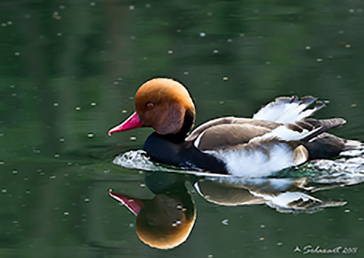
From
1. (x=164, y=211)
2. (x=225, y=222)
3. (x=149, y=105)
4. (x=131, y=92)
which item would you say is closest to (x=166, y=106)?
(x=149, y=105)

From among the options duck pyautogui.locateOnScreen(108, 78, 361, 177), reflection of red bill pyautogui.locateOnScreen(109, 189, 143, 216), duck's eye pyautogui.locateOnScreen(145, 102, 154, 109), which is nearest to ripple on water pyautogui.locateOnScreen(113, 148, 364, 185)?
duck pyautogui.locateOnScreen(108, 78, 361, 177)

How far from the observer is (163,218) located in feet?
17.6

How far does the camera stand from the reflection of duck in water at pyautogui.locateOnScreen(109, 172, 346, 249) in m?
5.12

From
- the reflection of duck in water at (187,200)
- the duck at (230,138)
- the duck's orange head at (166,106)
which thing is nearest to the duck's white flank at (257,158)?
the duck at (230,138)

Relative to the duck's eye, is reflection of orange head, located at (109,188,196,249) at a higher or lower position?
lower

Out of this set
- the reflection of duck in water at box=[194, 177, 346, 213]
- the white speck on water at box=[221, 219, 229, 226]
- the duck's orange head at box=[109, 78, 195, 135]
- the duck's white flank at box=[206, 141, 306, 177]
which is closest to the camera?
the white speck on water at box=[221, 219, 229, 226]

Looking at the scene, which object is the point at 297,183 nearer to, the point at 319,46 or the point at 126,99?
the point at 126,99

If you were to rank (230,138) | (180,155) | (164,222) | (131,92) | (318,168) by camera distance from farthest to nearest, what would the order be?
(131,92) → (318,168) → (180,155) → (230,138) → (164,222)

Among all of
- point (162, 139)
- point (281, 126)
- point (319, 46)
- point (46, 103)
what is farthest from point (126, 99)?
point (319, 46)

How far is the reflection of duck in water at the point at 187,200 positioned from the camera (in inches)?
201

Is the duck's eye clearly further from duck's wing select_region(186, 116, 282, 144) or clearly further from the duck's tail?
the duck's tail

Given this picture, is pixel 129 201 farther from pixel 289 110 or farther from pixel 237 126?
pixel 289 110

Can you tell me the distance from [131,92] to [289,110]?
2.45 metres

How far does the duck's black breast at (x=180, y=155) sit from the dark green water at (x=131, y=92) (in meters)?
0.29
